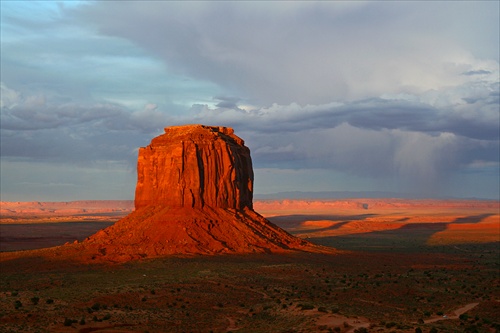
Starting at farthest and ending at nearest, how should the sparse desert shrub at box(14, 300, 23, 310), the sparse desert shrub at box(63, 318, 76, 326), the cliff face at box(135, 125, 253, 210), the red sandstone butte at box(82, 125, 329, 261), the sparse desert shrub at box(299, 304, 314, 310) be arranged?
the cliff face at box(135, 125, 253, 210) < the red sandstone butte at box(82, 125, 329, 261) < the sparse desert shrub at box(299, 304, 314, 310) < the sparse desert shrub at box(14, 300, 23, 310) < the sparse desert shrub at box(63, 318, 76, 326)

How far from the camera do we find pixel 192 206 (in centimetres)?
6325

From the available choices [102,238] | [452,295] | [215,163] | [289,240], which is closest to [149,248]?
[102,238]

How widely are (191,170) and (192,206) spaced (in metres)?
3.81

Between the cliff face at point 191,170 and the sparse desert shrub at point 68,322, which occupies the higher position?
the cliff face at point 191,170

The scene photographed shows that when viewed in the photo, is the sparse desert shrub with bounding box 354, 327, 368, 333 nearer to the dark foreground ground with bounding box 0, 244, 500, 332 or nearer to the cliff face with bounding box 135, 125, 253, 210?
the dark foreground ground with bounding box 0, 244, 500, 332

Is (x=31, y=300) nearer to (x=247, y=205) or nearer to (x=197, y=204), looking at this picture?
(x=197, y=204)

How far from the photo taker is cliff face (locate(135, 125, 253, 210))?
6288 cm

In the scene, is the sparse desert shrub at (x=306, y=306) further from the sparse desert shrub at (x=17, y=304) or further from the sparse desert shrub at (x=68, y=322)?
the sparse desert shrub at (x=17, y=304)

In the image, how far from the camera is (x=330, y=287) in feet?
142

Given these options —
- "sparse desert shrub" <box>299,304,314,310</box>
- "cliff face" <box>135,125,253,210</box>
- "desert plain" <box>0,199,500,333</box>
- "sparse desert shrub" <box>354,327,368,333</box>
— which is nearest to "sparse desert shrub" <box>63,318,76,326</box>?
"desert plain" <box>0,199,500,333</box>

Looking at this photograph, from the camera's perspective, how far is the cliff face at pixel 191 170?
206ft

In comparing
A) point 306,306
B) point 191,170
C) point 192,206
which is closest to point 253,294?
point 306,306

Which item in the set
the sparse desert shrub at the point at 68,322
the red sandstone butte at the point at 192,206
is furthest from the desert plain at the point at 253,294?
the red sandstone butte at the point at 192,206

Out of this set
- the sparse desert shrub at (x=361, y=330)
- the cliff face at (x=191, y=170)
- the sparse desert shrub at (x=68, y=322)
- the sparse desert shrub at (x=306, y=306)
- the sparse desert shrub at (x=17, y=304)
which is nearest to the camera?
the sparse desert shrub at (x=361, y=330)
